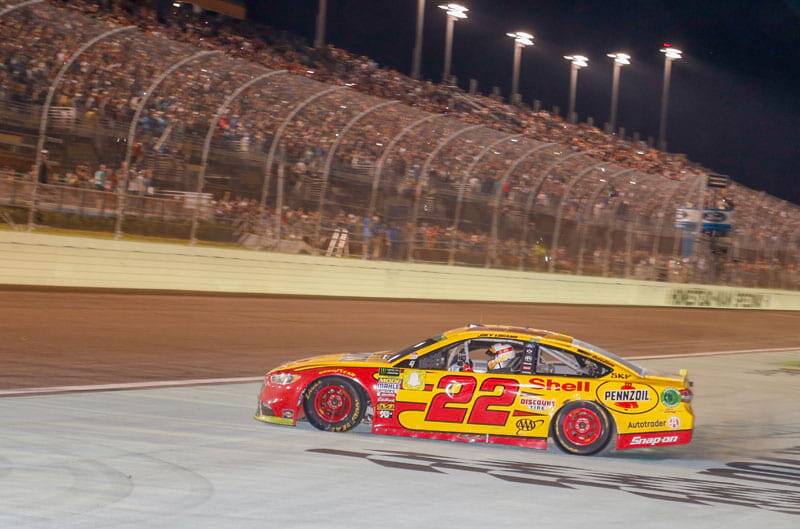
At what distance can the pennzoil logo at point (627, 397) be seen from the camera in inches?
343

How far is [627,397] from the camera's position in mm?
8727

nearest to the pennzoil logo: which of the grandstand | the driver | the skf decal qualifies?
the driver

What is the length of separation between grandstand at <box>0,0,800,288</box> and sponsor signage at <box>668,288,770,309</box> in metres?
0.68

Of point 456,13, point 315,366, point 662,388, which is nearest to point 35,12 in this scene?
point 315,366

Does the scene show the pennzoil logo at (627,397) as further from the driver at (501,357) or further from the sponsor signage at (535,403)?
the driver at (501,357)

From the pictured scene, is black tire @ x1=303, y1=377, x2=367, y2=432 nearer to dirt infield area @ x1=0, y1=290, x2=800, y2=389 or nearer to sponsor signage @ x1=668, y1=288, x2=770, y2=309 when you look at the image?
dirt infield area @ x1=0, y1=290, x2=800, y2=389

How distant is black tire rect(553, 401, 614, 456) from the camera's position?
28.5 feet

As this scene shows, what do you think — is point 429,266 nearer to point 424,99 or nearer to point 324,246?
point 324,246

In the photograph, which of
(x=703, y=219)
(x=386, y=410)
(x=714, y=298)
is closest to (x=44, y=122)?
(x=386, y=410)

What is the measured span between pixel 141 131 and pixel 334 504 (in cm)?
1483

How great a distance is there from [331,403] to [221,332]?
8205 millimetres

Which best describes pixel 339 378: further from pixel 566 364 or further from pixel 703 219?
pixel 703 219

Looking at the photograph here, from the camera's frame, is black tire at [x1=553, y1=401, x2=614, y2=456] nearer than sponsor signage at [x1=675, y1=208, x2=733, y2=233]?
Yes

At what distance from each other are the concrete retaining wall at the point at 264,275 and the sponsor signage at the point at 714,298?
213 centimetres
